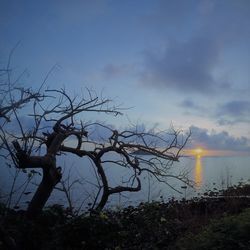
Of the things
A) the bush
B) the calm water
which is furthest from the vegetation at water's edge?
the calm water

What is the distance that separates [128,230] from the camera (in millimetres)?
7594

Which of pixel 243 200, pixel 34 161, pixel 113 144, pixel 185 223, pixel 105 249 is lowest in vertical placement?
pixel 105 249

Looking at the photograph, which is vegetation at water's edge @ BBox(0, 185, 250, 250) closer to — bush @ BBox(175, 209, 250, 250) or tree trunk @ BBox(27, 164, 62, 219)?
bush @ BBox(175, 209, 250, 250)

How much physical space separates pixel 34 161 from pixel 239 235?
4604mm

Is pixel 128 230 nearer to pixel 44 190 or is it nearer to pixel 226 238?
pixel 44 190

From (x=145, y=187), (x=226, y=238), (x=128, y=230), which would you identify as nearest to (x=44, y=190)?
(x=128, y=230)

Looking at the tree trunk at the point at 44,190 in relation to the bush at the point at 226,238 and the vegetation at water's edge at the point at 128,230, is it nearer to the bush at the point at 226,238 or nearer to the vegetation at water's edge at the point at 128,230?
the vegetation at water's edge at the point at 128,230

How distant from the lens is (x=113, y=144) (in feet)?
34.4

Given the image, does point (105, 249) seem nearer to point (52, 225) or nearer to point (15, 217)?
point (52, 225)

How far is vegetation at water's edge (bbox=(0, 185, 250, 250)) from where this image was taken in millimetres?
5475

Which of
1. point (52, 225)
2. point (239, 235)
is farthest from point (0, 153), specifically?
point (239, 235)

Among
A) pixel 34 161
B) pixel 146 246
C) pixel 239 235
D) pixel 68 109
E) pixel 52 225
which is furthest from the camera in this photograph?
pixel 68 109

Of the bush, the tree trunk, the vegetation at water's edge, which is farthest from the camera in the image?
the tree trunk

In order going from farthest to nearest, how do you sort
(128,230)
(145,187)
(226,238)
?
1. (145,187)
2. (128,230)
3. (226,238)
